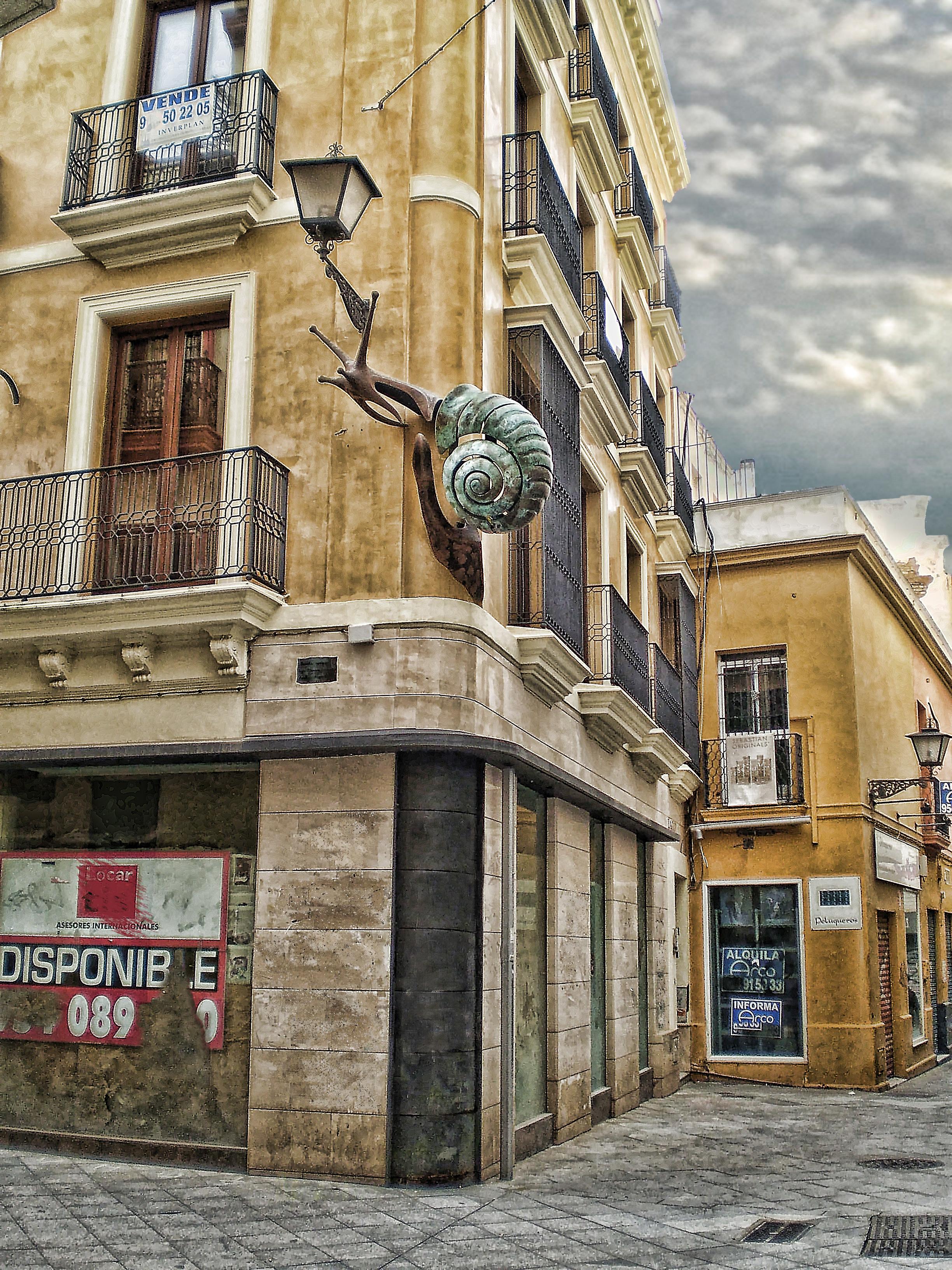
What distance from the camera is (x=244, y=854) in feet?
30.5

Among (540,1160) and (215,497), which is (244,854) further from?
(540,1160)

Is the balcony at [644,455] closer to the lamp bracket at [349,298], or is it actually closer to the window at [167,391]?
the window at [167,391]

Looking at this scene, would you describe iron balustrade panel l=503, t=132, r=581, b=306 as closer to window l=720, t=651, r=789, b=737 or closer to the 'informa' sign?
the 'informa' sign

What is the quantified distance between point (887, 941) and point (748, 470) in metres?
10.6

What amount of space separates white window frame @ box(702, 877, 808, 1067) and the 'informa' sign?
41.9 feet

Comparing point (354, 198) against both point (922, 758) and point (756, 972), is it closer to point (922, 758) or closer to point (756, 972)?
point (922, 758)

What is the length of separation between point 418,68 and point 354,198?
106 inches

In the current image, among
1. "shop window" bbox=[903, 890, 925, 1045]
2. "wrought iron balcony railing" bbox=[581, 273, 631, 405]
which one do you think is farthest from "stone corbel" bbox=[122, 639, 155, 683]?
"shop window" bbox=[903, 890, 925, 1045]

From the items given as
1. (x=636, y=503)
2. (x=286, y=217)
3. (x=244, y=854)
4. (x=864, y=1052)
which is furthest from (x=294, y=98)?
(x=864, y=1052)

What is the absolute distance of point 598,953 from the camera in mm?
12961

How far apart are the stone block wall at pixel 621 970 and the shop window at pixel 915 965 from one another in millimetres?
7481

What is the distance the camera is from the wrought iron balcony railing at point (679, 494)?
18219 millimetres

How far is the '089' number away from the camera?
365 inches

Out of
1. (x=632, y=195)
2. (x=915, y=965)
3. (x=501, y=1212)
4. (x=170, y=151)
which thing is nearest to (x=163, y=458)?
(x=170, y=151)
